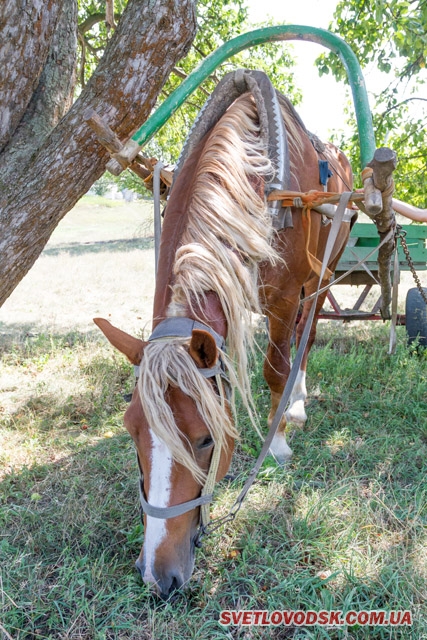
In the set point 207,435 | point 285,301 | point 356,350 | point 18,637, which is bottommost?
point 18,637

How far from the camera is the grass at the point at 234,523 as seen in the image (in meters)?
1.86

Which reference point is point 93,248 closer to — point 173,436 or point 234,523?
point 234,523

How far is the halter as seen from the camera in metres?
1.64

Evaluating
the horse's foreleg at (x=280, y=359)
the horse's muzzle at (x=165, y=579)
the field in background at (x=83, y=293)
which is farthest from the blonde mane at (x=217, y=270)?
the field in background at (x=83, y=293)

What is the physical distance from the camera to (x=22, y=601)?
74.7 inches

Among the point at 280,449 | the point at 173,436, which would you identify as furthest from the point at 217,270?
the point at 280,449

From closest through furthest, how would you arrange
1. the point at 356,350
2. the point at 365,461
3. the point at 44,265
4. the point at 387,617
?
the point at 387,617, the point at 365,461, the point at 356,350, the point at 44,265

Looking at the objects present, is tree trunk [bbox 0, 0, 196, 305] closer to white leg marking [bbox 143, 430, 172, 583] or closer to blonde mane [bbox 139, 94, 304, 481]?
blonde mane [bbox 139, 94, 304, 481]

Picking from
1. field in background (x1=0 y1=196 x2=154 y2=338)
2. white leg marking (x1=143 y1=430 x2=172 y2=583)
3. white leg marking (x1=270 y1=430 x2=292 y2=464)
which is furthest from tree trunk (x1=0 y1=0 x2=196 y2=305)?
white leg marking (x1=270 y1=430 x2=292 y2=464)

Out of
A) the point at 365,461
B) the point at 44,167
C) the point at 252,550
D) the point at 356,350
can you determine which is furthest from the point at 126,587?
the point at 356,350

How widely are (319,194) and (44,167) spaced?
5.29 ft

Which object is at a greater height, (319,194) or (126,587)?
(319,194)

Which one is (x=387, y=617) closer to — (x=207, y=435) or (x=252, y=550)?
(x=252, y=550)

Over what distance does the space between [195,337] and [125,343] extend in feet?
1.07
